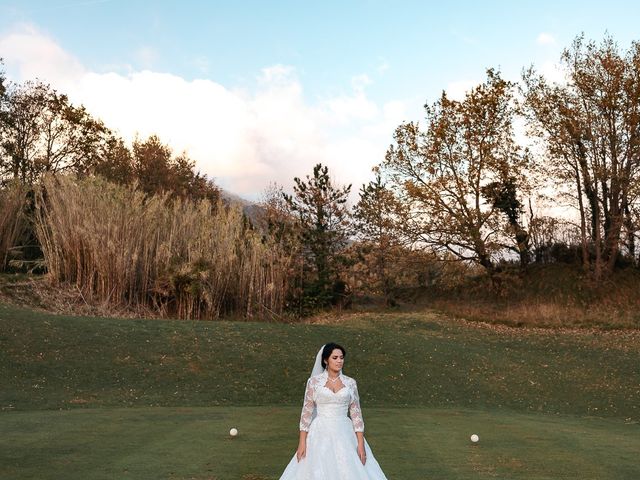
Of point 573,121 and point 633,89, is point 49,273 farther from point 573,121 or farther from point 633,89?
point 633,89

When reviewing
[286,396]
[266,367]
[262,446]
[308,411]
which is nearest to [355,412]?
[308,411]

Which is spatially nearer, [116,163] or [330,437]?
[330,437]

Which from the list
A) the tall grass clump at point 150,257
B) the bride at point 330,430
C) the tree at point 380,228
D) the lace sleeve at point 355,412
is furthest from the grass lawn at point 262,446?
the tree at point 380,228

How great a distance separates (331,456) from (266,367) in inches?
415

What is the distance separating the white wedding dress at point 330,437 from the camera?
212 inches

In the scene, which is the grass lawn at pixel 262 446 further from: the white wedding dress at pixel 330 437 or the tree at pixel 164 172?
the tree at pixel 164 172

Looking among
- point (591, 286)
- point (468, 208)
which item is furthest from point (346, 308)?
point (591, 286)

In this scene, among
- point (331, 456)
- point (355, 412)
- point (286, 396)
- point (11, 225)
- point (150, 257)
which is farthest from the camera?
point (11, 225)

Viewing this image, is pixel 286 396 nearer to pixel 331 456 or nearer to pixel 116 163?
pixel 331 456

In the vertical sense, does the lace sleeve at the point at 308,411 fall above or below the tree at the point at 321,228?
below

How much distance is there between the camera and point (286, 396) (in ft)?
46.9

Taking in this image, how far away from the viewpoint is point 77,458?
7363mm

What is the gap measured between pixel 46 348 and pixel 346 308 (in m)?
14.1

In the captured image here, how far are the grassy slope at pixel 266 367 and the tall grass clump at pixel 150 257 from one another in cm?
261
